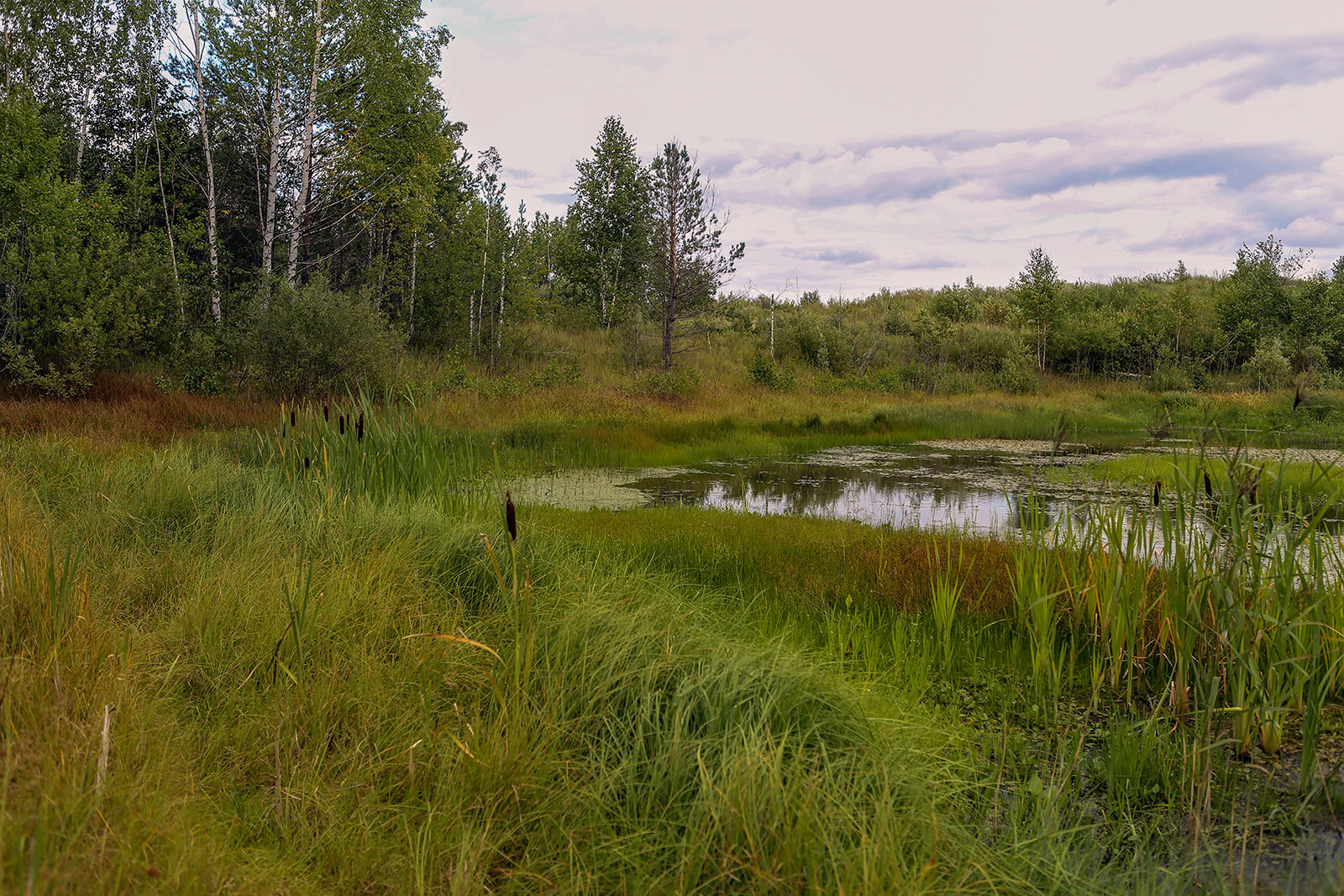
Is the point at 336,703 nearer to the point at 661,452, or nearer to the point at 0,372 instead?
the point at 661,452

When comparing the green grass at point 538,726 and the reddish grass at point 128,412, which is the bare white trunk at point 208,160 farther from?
the green grass at point 538,726

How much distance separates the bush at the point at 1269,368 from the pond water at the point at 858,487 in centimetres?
1766

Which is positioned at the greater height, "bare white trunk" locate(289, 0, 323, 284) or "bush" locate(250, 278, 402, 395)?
"bare white trunk" locate(289, 0, 323, 284)

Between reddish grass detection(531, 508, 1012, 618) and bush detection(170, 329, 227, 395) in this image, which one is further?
bush detection(170, 329, 227, 395)

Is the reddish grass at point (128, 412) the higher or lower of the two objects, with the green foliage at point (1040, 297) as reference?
lower

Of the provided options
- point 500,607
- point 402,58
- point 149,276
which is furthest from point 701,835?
point 402,58

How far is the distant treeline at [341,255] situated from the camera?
14055 mm

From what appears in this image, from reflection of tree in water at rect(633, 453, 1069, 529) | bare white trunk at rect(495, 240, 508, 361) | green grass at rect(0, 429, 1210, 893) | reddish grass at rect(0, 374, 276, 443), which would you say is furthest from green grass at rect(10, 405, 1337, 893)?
bare white trunk at rect(495, 240, 508, 361)

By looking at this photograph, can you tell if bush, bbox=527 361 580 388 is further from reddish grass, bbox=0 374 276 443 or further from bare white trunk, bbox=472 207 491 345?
reddish grass, bbox=0 374 276 443

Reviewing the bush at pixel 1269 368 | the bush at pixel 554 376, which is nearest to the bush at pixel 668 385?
the bush at pixel 554 376

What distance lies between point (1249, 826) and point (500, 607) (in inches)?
125

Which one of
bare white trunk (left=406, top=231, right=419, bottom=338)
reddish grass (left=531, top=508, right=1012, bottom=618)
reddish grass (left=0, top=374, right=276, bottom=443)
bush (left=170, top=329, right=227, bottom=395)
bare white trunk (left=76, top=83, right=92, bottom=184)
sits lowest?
reddish grass (left=531, top=508, right=1012, bottom=618)

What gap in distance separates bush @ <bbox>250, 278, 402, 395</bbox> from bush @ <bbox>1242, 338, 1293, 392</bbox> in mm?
30548

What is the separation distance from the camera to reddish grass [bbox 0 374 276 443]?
32.9ft
